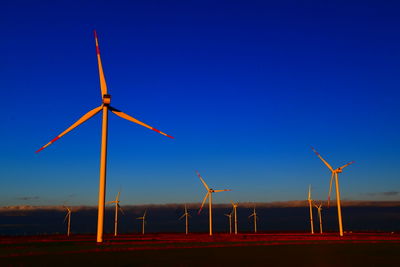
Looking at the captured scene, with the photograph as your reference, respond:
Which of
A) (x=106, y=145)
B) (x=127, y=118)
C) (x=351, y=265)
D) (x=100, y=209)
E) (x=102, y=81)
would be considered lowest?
(x=351, y=265)

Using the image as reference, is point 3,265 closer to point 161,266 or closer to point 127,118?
point 161,266

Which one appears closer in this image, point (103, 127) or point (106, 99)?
point (103, 127)

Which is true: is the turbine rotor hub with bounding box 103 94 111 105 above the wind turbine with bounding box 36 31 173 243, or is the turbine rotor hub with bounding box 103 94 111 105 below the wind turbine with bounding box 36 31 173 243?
above

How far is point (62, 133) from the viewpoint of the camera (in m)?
65.6

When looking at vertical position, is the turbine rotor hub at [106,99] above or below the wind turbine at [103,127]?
above

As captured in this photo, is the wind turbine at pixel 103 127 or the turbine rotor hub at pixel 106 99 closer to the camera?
the wind turbine at pixel 103 127

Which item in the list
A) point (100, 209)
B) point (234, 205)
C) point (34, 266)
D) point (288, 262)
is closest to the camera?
point (34, 266)

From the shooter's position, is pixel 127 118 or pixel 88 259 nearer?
pixel 88 259

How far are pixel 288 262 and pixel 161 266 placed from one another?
1340 centimetres

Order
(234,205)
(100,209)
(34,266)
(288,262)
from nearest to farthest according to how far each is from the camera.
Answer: (34,266)
(288,262)
(100,209)
(234,205)

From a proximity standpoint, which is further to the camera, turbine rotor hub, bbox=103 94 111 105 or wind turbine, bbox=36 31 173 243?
turbine rotor hub, bbox=103 94 111 105

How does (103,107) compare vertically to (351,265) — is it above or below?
above

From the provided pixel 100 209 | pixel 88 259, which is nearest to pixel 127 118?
pixel 100 209

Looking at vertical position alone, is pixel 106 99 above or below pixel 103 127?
above
